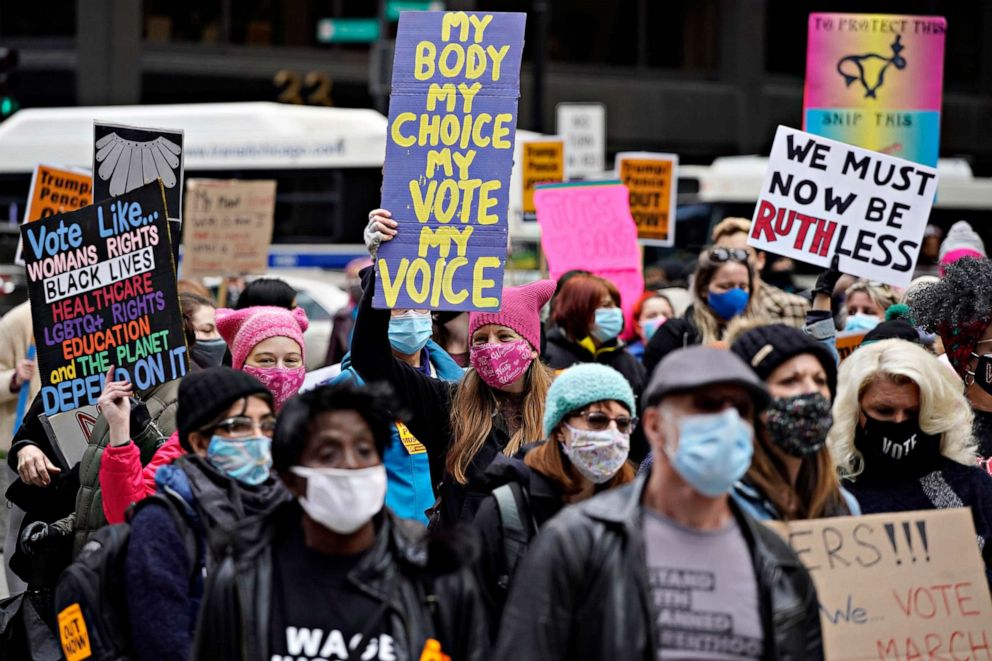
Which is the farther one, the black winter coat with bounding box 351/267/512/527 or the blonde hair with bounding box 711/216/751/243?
the blonde hair with bounding box 711/216/751/243

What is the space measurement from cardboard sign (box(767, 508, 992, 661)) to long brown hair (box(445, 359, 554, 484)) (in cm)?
168

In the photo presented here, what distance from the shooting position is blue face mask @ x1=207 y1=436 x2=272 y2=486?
4.22 meters

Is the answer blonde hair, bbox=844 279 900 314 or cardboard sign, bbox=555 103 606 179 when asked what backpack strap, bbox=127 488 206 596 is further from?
cardboard sign, bbox=555 103 606 179

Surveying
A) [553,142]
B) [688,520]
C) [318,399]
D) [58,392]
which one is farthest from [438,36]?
[553,142]

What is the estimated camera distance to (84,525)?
5348 millimetres

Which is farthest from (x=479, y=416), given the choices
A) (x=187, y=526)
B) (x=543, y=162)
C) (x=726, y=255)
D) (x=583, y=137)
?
Result: (x=583, y=137)

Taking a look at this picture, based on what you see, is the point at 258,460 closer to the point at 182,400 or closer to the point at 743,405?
the point at 182,400

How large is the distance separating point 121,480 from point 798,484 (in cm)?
206

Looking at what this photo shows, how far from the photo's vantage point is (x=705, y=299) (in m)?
8.25

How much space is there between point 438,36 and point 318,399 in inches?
102

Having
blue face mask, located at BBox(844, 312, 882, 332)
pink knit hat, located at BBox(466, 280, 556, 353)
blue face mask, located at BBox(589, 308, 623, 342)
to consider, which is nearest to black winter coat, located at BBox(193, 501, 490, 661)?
pink knit hat, located at BBox(466, 280, 556, 353)

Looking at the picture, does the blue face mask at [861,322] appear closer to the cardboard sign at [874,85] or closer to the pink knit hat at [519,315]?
the cardboard sign at [874,85]

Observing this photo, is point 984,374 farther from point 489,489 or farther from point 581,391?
point 489,489

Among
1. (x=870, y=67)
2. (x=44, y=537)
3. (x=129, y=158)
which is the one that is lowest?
(x=44, y=537)
